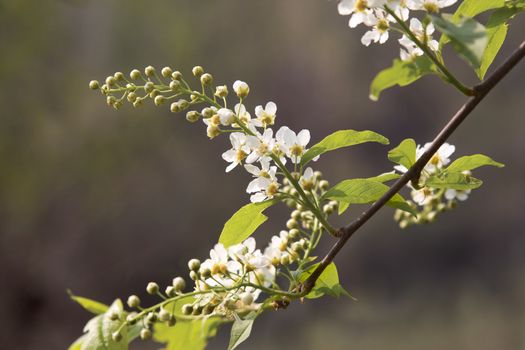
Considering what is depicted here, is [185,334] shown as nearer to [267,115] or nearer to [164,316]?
[164,316]

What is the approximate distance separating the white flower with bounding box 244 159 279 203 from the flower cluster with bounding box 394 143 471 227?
110 mm

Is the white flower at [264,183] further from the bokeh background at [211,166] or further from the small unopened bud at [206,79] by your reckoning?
the bokeh background at [211,166]

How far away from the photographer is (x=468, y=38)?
337mm

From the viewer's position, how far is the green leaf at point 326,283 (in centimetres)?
48

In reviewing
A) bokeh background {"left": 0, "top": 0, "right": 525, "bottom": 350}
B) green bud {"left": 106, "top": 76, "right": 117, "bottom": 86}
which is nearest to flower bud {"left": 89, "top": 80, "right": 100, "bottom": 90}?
green bud {"left": 106, "top": 76, "right": 117, "bottom": 86}

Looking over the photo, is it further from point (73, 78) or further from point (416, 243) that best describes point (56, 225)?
point (416, 243)

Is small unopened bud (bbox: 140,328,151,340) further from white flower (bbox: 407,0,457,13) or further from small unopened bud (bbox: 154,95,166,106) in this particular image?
white flower (bbox: 407,0,457,13)

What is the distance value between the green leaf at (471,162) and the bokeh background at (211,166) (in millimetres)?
3080

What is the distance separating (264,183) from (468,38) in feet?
A: 0.70

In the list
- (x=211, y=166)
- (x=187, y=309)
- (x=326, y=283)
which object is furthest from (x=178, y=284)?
(x=211, y=166)

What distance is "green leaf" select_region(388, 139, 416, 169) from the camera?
0.48 metres

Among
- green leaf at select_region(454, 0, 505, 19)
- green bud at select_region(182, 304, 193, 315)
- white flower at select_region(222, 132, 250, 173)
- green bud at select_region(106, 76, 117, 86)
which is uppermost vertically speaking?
green bud at select_region(106, 76, 117, 86)

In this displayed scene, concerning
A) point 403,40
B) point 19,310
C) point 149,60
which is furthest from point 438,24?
point 19,310

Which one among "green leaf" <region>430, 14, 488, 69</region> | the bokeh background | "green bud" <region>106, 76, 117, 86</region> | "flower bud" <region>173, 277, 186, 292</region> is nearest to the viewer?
"green leaf" <region>430, 14, 488, 69</region>
